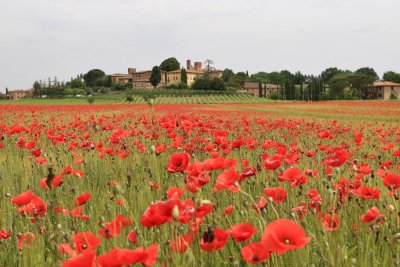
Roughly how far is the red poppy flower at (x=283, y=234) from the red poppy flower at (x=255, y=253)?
7 centimetres

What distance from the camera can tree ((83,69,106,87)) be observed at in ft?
496

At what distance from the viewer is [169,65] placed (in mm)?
145750

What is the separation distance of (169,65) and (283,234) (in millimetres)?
146944

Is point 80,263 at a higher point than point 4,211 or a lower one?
higher

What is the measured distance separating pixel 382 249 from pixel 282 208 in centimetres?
67

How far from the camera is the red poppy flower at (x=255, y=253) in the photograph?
121cm

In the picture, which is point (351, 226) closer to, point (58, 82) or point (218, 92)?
point (218, 92)

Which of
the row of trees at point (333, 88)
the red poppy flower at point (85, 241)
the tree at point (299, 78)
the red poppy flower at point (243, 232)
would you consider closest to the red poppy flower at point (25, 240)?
the red poppy flower at point (85, 241)

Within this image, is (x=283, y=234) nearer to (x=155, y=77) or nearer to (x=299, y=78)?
(x=155, y=77)

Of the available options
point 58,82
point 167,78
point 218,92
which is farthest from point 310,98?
point 58,82

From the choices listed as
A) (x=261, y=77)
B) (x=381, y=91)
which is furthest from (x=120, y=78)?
(x=381, y=91)

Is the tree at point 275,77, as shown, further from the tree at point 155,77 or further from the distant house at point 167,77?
the tree at point 155,77

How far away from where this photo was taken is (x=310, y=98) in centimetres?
8112

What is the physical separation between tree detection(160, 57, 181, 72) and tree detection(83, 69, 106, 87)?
79.9 ft
